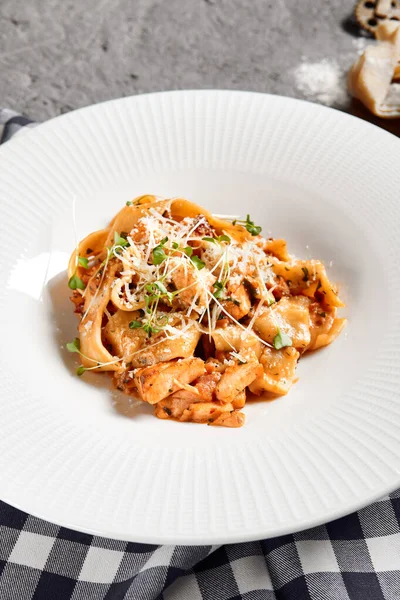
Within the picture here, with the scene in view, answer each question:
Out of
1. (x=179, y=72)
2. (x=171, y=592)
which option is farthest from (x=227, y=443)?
(x=179, y=72)

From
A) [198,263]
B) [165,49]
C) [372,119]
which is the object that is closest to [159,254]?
[198,263]

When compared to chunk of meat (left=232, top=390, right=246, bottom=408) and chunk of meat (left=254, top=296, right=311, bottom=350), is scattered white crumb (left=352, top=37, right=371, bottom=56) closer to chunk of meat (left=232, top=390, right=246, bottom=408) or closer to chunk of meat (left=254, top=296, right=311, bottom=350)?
chunk of meat (left=254, top=296, right=311, bottom=350)

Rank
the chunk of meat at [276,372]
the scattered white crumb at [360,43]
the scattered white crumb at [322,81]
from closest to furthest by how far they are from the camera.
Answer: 1. the chunk of meat at [276,372]
2. the scattered white crumb at [322,81]
3. the scattered white crumb at [360,43]

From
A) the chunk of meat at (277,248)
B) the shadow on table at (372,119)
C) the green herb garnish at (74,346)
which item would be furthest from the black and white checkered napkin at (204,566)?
the shadow on table at (372,119)

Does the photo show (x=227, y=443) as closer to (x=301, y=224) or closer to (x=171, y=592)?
(x=171, y=592)

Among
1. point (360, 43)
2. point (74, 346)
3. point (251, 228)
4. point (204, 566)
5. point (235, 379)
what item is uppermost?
point (360, 43)

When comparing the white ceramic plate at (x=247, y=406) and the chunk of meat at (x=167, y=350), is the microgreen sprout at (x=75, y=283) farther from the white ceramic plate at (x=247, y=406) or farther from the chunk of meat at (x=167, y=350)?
the chunk of meat at (x=167, y=350)

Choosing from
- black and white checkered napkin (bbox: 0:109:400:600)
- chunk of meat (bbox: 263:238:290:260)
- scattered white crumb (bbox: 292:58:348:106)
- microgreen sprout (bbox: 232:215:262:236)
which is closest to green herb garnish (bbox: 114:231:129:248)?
microgreen sprout (bbox: 232:215:262:236)

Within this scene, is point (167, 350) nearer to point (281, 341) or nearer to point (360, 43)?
point (281, 341)
